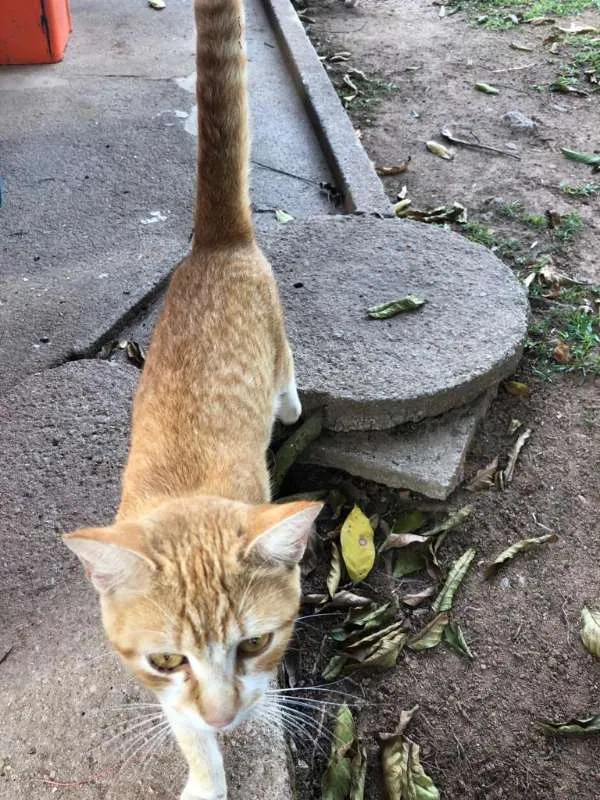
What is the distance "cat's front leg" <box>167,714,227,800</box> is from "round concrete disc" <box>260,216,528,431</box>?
1.34m

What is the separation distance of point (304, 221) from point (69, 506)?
1.92 metres

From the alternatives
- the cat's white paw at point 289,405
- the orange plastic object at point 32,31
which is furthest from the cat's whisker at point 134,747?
the orange plastic object at point 32,31

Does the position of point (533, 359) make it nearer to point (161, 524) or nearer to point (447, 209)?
point (447, 209)

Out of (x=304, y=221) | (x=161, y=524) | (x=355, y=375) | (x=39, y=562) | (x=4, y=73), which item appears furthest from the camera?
(x=4, y=73)

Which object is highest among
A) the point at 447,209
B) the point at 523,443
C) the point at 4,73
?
the point at 4,73

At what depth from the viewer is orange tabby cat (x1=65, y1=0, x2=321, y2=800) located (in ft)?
4.92

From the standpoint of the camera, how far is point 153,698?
6.64ft

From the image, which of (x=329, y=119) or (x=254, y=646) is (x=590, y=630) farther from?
(x=329, y=119)

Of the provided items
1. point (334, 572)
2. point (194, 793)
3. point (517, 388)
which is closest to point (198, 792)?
point (194, 793)

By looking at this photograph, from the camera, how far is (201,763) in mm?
1752

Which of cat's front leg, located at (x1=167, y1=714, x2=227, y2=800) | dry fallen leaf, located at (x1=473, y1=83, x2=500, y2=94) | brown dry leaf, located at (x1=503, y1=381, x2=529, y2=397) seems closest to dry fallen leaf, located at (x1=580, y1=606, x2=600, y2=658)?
brown dry leaf, located at (x1=503, y1=381, x2=529, y2=397)

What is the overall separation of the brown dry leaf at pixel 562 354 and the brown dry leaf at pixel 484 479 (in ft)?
2.24

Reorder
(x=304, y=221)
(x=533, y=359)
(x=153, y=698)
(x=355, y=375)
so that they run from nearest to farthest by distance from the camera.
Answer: (x=153, y=698), (x=355, y=375), (x=533, y=359), (x=304, y=221)

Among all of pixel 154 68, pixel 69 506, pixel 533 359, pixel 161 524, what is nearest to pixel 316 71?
pixel 154 68
